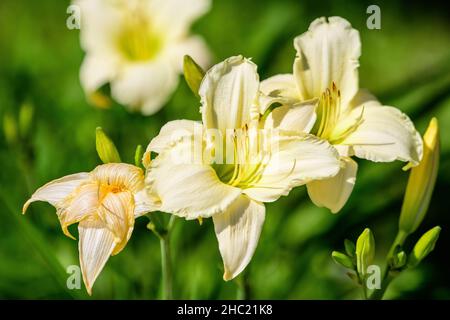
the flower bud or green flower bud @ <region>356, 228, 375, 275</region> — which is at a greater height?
the flower bud

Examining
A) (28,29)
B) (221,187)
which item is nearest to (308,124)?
(221,187)

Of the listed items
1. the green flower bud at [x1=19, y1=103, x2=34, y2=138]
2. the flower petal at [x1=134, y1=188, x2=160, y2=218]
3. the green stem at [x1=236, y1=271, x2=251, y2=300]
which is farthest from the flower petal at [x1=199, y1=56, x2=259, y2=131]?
the green flower bud at [x1=19, y1=103, x2=34, y2=138]

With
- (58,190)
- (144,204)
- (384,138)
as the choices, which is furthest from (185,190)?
(384,138)

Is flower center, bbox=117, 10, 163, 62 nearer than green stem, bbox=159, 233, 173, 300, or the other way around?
green stem, bbox=159, 233, 173, 300

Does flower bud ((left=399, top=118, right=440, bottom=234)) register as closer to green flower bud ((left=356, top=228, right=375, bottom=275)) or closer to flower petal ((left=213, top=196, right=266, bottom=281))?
green flower bud ((left=356, top=228, right=375, bottom=275))

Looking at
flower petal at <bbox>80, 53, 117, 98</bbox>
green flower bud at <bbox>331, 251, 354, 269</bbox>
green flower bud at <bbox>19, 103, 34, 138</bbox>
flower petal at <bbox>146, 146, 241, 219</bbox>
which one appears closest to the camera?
flower petal at <bbox>146, 146, 241, 219</bbox>

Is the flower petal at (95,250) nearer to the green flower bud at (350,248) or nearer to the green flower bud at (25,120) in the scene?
the green flower bud at (350,248)

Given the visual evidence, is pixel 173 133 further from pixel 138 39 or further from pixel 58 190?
pixel 138 39
